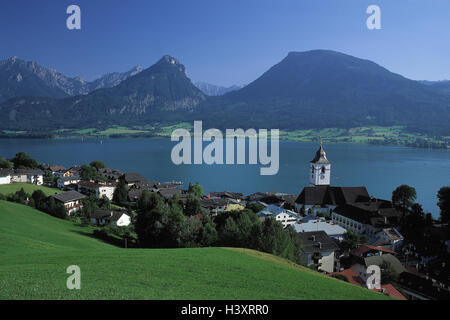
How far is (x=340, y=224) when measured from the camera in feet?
115

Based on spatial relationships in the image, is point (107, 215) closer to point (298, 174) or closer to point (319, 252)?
point (319, 252)

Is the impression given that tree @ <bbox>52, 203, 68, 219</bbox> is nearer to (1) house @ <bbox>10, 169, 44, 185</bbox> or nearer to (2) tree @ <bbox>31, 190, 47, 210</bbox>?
(2) tree @ <bbox>31, 190, 47, 210</bbox>

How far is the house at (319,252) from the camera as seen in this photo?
2373cm

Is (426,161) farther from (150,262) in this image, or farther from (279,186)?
(150,262)

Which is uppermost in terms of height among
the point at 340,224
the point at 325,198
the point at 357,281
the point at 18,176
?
the point at 18,176

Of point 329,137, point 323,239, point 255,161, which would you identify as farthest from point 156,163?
point 329,137

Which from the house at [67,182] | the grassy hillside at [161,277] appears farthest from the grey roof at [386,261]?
the house at [67,182]

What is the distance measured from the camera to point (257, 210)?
3600 cm

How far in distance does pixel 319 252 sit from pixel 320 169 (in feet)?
66.7

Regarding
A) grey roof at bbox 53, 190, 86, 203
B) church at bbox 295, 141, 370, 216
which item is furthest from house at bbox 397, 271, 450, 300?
grey roof at bbox 53, 190, 86, 203

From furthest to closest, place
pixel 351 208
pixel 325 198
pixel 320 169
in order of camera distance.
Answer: pixel 320 169, pixel 325 198, pixel 351 208

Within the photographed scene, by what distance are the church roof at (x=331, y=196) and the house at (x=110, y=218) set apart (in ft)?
64.8

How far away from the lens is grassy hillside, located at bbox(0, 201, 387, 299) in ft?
25.2

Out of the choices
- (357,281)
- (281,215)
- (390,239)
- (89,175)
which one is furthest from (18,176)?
(390,239)
